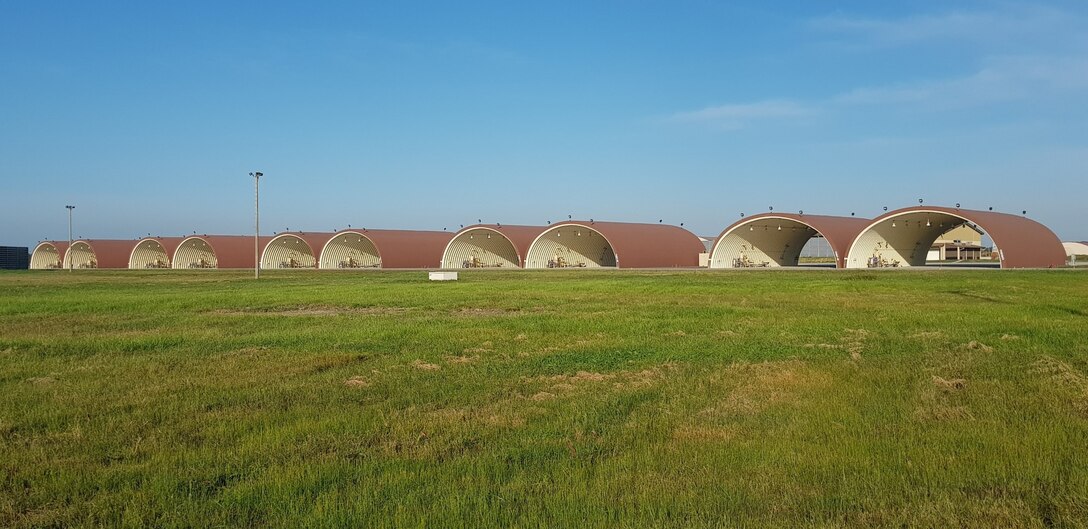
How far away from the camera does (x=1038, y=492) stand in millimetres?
5918

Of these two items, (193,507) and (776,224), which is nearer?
(193,507)

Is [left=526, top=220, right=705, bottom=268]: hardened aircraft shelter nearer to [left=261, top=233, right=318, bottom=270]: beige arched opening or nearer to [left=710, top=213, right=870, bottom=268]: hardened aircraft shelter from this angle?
[left=710, top=213, right=870, bottom=268]: hardened aircraft shelter

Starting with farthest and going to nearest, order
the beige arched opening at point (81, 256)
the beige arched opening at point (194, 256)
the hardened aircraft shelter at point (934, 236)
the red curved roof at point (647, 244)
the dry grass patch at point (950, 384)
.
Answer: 1. the beige arched opening at point (81, 256)
2. the beige arched opening at point (194, 256)
3. the red curved roof at point (647, 244)
4. the hardened aircraft shelter at point (934, 236)
5. the dry grass patch at point (950, 384)

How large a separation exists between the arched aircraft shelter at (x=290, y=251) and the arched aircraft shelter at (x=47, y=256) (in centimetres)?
3909

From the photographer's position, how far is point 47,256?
11006 centimetres

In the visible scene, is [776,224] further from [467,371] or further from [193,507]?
[193,507]

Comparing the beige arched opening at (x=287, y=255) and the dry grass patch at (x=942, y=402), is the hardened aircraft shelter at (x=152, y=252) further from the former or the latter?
the dry grass patch at (x=942, y=402)

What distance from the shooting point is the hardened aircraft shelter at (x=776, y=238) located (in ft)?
198

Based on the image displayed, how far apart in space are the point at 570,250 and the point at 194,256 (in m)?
47.0

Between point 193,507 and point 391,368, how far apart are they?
6430 mm

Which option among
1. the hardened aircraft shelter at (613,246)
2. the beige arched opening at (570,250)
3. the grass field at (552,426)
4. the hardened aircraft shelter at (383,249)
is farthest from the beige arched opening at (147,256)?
the grass field at (552,426)

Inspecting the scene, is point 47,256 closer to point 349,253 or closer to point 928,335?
point 349,253

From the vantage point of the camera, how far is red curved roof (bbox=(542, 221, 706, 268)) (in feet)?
223

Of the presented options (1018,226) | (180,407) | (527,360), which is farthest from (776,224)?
(180,407)
